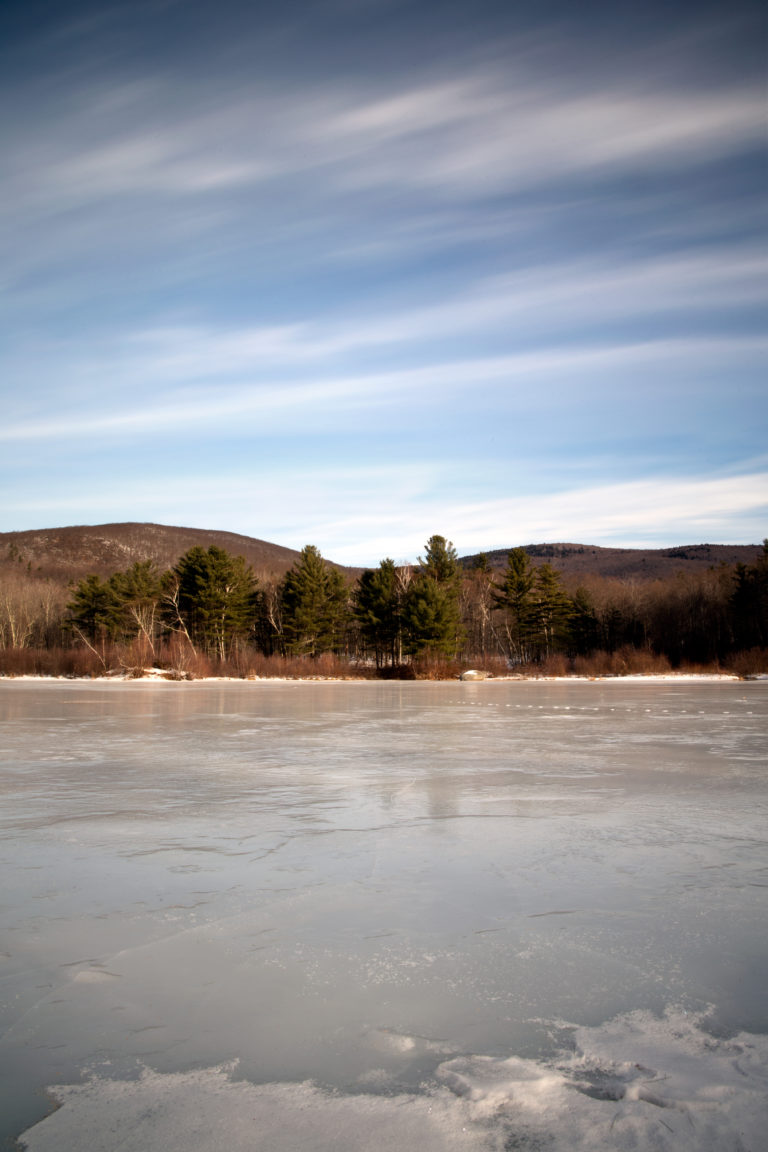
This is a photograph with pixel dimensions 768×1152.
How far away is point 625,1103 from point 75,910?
231cm

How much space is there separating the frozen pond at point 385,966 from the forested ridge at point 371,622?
29.5m

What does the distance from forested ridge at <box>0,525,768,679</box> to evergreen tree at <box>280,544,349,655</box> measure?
9 cm

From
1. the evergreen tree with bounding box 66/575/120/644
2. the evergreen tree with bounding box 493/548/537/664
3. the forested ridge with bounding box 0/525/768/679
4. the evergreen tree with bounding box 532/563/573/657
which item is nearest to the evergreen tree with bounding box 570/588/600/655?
the forested ridge with bounding box 0/525/768/679

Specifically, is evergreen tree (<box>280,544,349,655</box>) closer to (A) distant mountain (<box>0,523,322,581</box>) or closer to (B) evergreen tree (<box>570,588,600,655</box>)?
(B) evergreen tree (<box>570,588,600,655</box>)

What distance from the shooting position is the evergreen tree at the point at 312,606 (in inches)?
1939

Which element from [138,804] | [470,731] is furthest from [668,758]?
[138,804]

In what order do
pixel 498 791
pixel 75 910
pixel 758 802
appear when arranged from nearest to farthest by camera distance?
pixel 75 910 → pixel 758 802 → pixel 498 791

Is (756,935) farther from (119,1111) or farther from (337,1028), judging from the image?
(119,1111)

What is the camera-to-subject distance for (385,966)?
2719 mm

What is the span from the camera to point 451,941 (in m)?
2.93

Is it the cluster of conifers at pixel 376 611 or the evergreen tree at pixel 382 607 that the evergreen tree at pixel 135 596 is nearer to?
the cluster of conifers at pixel 376 611

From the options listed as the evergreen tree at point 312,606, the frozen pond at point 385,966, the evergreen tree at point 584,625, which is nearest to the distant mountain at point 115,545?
the evergreen tree at point 584,625

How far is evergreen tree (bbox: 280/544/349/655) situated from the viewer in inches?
1939

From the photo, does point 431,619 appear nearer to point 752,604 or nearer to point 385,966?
point 752,604
